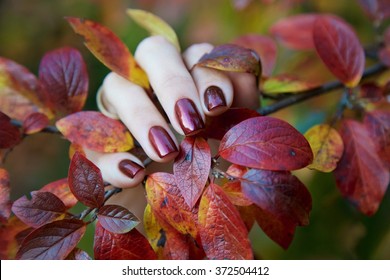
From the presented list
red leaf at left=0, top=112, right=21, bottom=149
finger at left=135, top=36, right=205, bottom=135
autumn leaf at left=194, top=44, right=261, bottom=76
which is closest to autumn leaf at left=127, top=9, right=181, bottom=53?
finger at left=135, top=36, right=205, bottom=135

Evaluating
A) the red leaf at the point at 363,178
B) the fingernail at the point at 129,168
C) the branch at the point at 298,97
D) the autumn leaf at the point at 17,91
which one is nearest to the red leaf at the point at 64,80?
the autumn leaf at the point at 17,91

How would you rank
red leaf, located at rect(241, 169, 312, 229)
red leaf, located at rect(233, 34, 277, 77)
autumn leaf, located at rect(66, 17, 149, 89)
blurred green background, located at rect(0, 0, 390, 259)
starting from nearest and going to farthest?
red leaf, located at rect(241, 169, 312, 229) < autumn leaf, located at rect(66, 17, 149, 89) < red leaf, located at rect(233, 34, 277, 77) < blurred green background, located at rect(0, 0, 390, 259)

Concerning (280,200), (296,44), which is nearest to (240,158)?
(280,200)

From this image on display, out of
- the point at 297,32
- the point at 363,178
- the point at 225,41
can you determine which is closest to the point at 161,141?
the point at 363,178

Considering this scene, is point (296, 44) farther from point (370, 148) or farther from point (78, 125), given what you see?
point (78, 125)

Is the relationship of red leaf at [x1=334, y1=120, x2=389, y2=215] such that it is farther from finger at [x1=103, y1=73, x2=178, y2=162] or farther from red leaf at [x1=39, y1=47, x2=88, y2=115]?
red leaf at [x1=39, y1=47, x2=88, y2=115]

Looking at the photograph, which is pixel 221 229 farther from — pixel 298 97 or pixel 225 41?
pixel 225 41

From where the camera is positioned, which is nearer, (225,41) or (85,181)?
(85,181)
